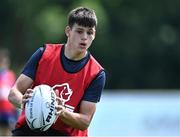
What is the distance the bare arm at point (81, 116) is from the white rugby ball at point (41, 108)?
0.47 ft

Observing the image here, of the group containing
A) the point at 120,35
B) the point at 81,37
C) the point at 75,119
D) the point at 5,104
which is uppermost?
the point at 81,37

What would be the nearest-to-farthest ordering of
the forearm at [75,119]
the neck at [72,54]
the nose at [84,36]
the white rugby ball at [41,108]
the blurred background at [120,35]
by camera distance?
the white rugby ball at [41,108]
the forearm at [75,119]
the nose at [84,36]
the neck at [72,54]
the blurred background at [120,35]

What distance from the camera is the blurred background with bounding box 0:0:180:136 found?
31125mm

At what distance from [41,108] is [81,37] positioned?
0.83 metres

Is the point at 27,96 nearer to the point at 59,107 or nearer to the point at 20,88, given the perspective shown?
the point at 59,107

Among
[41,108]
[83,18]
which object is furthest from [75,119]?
[83,18]

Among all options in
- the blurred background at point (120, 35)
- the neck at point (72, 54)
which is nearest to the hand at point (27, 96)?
the neck at point (72, 54)

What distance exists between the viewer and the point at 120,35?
32.5m

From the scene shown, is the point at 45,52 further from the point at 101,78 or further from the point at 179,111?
the point at 179,111

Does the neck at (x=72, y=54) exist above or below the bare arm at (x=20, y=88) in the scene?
above

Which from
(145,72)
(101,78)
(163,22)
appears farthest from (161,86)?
(101,78)

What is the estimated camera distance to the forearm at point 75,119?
25.2 feet

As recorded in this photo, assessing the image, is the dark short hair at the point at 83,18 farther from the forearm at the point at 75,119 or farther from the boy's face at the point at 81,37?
the forearm at the point at 75,119

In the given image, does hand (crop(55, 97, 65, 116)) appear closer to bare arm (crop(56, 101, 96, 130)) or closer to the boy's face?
bare arm (crop(56, 101, 96, 130))
